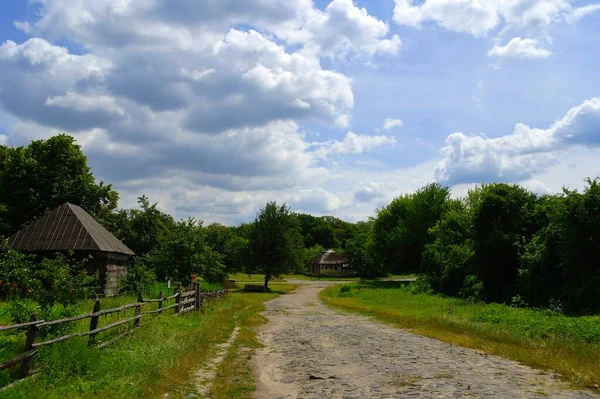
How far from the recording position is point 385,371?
10773 mm

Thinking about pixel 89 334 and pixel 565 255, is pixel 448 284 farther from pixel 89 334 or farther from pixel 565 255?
pixel 89 334

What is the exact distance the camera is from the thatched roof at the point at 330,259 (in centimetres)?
11588

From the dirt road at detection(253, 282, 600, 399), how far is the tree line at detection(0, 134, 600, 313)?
13.6 metres

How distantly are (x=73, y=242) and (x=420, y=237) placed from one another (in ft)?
158

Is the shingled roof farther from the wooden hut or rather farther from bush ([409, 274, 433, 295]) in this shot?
bush ([409, 274, 433, 295])

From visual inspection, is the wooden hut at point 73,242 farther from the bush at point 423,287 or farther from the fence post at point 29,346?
the bush at point 423,287

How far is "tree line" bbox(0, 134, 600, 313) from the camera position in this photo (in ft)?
84.4

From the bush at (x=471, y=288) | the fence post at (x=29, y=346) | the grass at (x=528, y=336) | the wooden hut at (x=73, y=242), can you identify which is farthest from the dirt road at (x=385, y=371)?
the bush at (x=471, y=288)

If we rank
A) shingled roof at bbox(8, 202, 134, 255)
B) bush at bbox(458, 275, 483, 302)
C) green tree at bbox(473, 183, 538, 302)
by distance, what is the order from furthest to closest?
bush at bbox(458, 275, 483, 302) < green tree at bbox(473, 183, 538, 302) < shingled roof at bbox(8, 202, 134, 255)

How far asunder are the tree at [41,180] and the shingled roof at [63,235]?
996 cm

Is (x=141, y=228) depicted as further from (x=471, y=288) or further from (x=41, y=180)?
(x=471, y=288)

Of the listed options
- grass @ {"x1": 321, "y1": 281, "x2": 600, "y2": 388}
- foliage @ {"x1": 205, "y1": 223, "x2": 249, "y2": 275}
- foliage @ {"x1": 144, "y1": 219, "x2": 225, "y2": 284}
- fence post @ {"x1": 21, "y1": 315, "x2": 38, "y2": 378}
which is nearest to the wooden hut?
foliage @ {"x1": 144, "y1": 219, "x2": 225, "y2": 284}

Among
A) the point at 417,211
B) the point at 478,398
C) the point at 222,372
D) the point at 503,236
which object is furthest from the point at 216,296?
the point at 417,211

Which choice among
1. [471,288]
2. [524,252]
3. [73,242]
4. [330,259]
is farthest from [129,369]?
[330,259]
